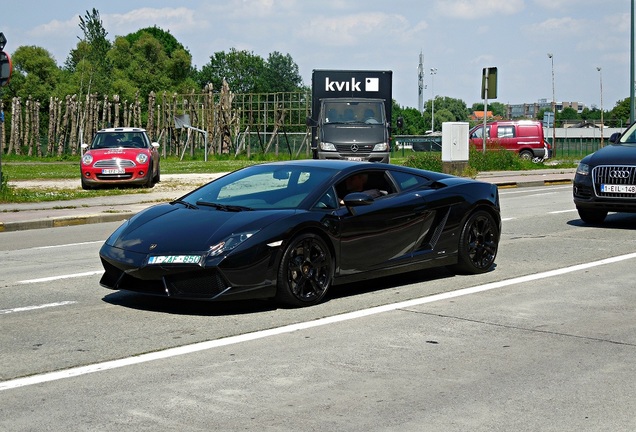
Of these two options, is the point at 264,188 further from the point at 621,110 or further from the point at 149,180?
the point at 621,110

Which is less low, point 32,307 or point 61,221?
point 61,221

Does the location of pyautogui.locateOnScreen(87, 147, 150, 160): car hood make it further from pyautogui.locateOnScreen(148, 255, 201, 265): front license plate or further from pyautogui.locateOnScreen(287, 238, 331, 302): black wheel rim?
pyautogui.locateOnScreen(148, 255, 201, 265): front license plate

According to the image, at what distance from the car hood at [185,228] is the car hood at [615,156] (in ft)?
26.1

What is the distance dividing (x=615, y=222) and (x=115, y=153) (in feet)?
46.0

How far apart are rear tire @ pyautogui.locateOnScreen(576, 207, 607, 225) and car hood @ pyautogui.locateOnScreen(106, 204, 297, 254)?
27.8ft

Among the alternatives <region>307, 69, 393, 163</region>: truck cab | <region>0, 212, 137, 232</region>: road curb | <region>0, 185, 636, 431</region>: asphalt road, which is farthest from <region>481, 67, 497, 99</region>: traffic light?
<region>0, 185, 636, 431</region>: asphalt road

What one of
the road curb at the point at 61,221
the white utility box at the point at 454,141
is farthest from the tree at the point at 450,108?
the road curb at the point at 61,221

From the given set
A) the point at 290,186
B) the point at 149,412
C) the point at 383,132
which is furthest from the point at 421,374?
the point at 383,132

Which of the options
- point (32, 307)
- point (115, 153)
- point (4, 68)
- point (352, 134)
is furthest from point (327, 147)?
point (32, 307)

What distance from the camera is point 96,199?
22781 millimetres

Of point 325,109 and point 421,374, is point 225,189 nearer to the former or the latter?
point 421,374

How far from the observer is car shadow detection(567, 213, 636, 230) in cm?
1565

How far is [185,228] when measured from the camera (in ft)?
27.4

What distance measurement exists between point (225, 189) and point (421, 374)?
12.0ft
